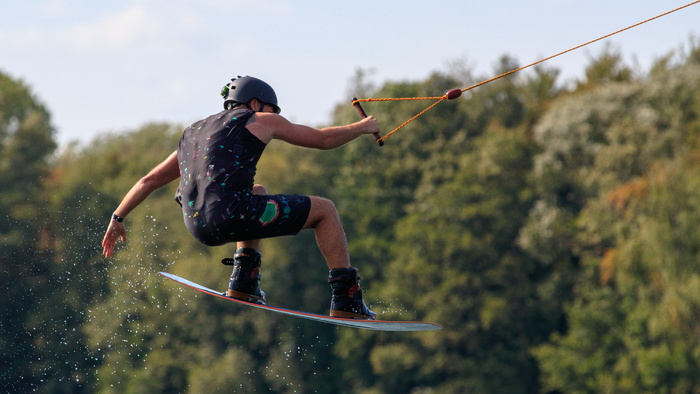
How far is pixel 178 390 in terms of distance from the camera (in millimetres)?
43156

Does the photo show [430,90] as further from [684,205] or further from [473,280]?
[684,205]

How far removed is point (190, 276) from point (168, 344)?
307cm

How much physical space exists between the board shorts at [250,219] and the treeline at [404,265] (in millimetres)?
30224

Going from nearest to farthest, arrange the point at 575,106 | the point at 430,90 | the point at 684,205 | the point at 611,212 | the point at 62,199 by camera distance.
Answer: the point at 684,205 < the point at 611,212 < the point at 575,106 < the point at 62,199 < the point at 430,90

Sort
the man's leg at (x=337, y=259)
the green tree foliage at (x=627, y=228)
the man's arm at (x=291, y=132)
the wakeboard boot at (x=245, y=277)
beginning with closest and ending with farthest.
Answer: the man's arm at (x=291, y=132)
the man's leg at (x=337, y=259)
the wakeboard boot at (x=245, y=277)
the green tree foliage at (x=627, y=228)

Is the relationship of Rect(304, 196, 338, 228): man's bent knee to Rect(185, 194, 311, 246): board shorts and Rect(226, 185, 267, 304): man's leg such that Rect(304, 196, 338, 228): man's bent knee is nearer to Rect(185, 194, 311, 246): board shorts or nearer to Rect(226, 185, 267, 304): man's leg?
Rect(185, 194, 311, 246): board shorts

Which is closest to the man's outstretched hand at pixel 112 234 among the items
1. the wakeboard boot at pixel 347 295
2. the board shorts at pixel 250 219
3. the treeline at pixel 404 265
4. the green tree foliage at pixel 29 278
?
the board shorts at pixel 250 219

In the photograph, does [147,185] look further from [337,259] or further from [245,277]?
[337,259]

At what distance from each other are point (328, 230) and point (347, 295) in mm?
588

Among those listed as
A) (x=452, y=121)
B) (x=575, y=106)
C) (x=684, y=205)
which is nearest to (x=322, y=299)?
(x=452, y=121)

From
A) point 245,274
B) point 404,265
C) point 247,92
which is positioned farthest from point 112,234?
point 404,265

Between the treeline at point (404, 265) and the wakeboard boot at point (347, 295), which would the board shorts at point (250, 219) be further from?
the treeline at point (404, 265)

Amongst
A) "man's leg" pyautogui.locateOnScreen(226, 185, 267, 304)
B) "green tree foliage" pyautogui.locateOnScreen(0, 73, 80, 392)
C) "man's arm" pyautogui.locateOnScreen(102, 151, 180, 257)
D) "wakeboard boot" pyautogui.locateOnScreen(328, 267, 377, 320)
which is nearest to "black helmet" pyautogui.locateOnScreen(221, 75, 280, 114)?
"man's arm" pyautogui.locateOnScreen(102, 151, 180, 257)

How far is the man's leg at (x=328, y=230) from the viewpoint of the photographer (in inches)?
363
